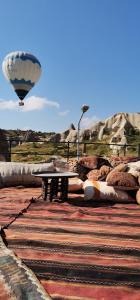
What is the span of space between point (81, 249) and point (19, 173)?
5035mm

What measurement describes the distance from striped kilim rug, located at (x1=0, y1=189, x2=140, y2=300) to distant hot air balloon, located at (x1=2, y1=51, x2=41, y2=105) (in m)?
11.6

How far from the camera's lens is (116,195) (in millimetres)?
6551

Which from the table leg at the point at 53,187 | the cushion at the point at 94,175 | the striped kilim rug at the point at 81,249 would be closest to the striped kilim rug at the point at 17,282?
the striped kilim rug at the point at 81,249

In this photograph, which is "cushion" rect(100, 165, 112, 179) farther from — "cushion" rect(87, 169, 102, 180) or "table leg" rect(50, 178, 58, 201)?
"table leg" rect(50, 178, 58, 201)

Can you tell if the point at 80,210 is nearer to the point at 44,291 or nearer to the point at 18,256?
the point at 18,256

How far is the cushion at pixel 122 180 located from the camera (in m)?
6.48

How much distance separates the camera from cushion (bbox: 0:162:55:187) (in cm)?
844

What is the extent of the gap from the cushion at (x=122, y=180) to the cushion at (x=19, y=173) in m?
2.21

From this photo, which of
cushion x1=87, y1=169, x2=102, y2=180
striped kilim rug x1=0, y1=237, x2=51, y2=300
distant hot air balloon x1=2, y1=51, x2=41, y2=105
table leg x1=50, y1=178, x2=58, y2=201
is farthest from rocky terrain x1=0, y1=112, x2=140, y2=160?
striped kilim rug x1=0, y1=237, x2=51, y2=300

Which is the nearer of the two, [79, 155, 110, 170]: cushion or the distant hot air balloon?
[79, 155, 110, 170]: cushion

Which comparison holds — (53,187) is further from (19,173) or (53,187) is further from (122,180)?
(19,173)

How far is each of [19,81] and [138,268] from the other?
1452 cm

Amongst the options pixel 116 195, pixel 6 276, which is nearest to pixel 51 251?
pixel 6 276

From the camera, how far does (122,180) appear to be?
6520 millimetres
